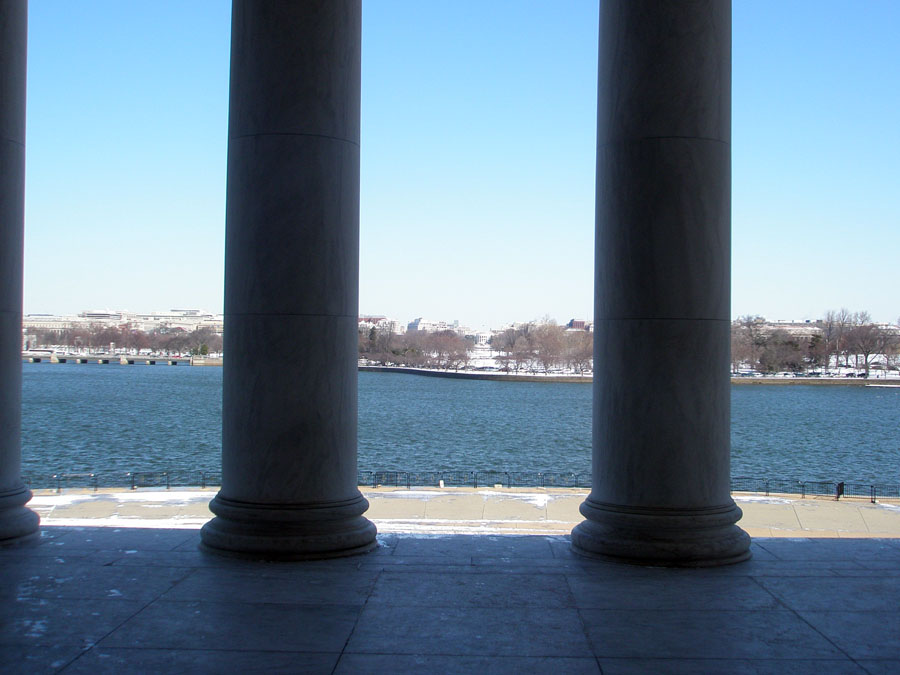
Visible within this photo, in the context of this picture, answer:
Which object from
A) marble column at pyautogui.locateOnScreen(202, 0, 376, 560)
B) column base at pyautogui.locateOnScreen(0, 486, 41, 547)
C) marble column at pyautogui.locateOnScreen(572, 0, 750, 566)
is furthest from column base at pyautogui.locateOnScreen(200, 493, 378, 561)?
marble column at pyautogui.locateOnScreen(572, 0, 750, 566)

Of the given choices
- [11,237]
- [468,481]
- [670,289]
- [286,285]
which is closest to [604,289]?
[670,289]

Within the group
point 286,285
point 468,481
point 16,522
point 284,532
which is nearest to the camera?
point 284,532

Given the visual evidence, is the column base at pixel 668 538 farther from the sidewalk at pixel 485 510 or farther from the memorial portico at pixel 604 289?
the sidewalk at pixel 485 510

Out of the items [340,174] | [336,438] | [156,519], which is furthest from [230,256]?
[156,519]

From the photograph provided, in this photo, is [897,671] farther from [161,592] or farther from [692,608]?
[161,592]

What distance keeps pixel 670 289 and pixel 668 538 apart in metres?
10.8

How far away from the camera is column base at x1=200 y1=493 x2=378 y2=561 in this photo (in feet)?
129

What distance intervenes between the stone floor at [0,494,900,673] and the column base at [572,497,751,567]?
0.78 m

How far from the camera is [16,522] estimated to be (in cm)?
4291

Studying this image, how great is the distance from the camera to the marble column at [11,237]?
44.6 m

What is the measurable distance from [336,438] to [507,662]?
57.1ft

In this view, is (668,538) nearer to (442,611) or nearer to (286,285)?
(442,611)

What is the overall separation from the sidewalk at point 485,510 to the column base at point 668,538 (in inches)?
1774

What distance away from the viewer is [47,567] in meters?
37.1
